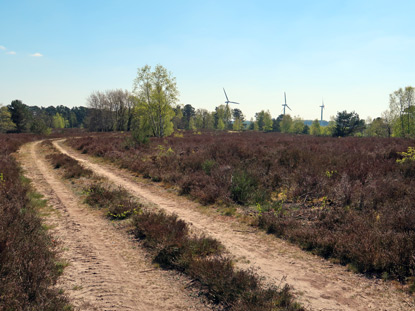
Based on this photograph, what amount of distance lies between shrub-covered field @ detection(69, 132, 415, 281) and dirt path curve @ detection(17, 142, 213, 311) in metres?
3.95

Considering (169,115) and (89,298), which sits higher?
(169,115)

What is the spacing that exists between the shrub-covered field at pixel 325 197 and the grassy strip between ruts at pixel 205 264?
243 centimetres

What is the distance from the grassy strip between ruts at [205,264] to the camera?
416 centimetres

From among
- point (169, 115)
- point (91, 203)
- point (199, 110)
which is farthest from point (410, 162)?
point (199, 110)

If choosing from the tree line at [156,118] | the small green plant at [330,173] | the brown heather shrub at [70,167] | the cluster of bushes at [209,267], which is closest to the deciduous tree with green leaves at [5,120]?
the tree line at [156,118]

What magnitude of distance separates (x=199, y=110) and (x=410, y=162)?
105 meters

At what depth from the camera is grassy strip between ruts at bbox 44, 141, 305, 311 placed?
4.16 meters

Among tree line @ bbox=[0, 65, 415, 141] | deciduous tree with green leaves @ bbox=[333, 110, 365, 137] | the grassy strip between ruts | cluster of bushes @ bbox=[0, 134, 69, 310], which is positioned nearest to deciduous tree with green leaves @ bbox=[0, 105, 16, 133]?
tree line @ bbox=[0, 65, 415, 141]

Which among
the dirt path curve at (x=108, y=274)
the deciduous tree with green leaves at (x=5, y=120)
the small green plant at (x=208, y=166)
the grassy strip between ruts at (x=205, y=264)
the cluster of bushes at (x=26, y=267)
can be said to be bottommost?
the dirt path curve at (x=108, y=274)

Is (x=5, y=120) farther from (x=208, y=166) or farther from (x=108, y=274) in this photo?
(x=108, y=274)

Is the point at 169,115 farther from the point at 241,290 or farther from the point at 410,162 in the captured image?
the point at 241,290

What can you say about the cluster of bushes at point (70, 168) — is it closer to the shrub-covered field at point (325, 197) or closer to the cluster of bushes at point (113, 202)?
the shrub-covered field at point (325, 197)

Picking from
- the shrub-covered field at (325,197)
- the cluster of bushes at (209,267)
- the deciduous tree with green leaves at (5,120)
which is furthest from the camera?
the deciduous tree with green leaves at (5,120)

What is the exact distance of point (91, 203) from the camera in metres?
9.93
